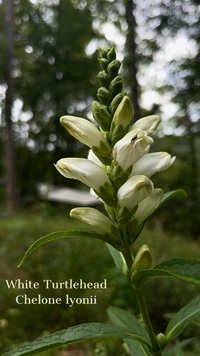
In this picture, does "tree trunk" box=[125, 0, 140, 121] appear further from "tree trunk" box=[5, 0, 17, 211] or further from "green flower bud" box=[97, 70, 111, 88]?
"green flower bud" box=[97, 70, 111, 88]

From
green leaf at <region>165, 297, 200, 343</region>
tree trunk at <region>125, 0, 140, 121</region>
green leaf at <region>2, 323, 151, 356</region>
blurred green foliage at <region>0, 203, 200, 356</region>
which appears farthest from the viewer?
tree trunk at <region>125, 0, 140, 121</region>

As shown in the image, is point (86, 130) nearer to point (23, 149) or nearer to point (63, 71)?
point (63, 71)

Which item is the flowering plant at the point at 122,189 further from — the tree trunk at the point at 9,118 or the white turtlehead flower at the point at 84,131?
the tree trunk at the point at 9,118

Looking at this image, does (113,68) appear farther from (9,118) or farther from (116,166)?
(9,118)

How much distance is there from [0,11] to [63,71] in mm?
3532

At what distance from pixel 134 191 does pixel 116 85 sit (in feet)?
1.03

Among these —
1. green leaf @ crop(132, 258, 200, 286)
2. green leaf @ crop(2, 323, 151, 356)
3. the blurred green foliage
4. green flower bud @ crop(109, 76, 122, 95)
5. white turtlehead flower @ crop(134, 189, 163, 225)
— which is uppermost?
green flower bud @ crop(109, 76, 122, 95)

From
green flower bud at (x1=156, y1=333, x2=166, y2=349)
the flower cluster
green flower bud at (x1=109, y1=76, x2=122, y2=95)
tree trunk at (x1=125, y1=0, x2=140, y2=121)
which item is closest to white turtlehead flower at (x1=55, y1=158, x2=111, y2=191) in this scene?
the flower cluster

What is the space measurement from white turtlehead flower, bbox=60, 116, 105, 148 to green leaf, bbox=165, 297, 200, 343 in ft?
1.62

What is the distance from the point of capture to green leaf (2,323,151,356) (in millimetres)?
480

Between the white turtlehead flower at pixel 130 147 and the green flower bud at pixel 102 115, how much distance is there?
0.11 metres

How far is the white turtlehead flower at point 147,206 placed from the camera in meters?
0.66

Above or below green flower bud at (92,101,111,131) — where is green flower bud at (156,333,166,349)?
below

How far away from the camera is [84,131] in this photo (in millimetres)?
688
